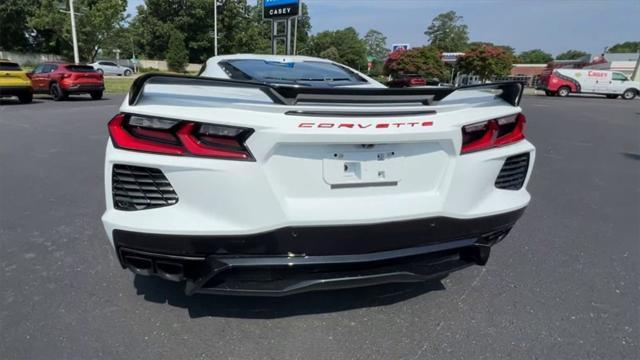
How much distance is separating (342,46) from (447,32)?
2690 centimetres

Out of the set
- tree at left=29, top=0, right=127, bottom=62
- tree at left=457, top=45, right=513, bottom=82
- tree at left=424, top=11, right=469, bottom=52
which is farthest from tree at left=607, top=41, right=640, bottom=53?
tree at left=29, top=0, right=127, bottom=62

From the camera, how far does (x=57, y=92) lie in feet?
49.0

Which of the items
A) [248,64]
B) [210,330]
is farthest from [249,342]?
[248,64]

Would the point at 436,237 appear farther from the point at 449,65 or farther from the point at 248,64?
the point at 449,65

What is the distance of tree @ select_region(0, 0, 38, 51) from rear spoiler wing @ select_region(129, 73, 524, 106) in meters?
55.3

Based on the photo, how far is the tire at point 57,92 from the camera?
14.8 metres

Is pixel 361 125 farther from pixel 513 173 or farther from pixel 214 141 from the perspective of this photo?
pixel 513 173

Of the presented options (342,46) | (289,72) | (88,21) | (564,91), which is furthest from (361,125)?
(342,46)

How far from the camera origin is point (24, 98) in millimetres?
13742

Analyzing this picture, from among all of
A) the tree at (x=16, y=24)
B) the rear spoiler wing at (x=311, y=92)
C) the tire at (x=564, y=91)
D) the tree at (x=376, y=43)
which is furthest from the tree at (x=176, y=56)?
the tree at (x=376, y=43)

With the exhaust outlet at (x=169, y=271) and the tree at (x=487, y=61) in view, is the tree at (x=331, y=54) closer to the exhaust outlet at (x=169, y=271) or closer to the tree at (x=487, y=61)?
the tree at (x=487, y=61)

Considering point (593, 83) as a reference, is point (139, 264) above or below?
below

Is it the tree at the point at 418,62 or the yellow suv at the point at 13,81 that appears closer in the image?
the yellow suv at the point at 13,81

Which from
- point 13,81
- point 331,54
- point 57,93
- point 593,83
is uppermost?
point 331,54
